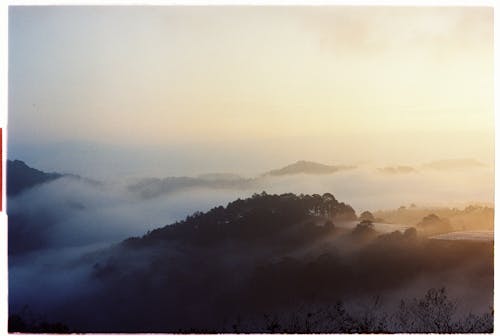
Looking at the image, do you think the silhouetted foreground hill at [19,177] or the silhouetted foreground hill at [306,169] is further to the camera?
the silhouetted foreground hill at [306,169]

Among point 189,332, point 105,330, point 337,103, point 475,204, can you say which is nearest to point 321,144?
point 337,103

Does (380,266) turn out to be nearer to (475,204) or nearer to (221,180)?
(475,204)

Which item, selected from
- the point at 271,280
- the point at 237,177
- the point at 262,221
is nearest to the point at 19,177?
the point at 237,177

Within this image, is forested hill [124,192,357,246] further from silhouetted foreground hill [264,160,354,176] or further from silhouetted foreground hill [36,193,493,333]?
silhouetted foreground hill [264,160,354,176]

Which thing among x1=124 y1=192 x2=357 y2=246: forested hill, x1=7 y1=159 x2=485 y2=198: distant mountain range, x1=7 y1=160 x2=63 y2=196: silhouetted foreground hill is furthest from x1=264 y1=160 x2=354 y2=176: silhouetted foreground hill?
x1=7 y1=160 x2=63 y2=196: silhouetted foreground hill

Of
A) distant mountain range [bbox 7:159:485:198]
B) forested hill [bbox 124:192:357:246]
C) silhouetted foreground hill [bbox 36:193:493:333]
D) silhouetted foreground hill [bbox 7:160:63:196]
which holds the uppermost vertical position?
silhouetted foreground hill [bbox 7:160:63:196]

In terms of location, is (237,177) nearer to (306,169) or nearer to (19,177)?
(306,169)

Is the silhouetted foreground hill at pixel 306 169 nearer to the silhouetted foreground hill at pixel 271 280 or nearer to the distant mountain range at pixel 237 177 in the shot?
the distant mountain range at pixel 237 177

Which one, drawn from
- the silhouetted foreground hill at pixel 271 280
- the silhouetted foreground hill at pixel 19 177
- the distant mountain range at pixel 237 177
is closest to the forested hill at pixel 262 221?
the silhouetted foreground hill at pixel 271 280
